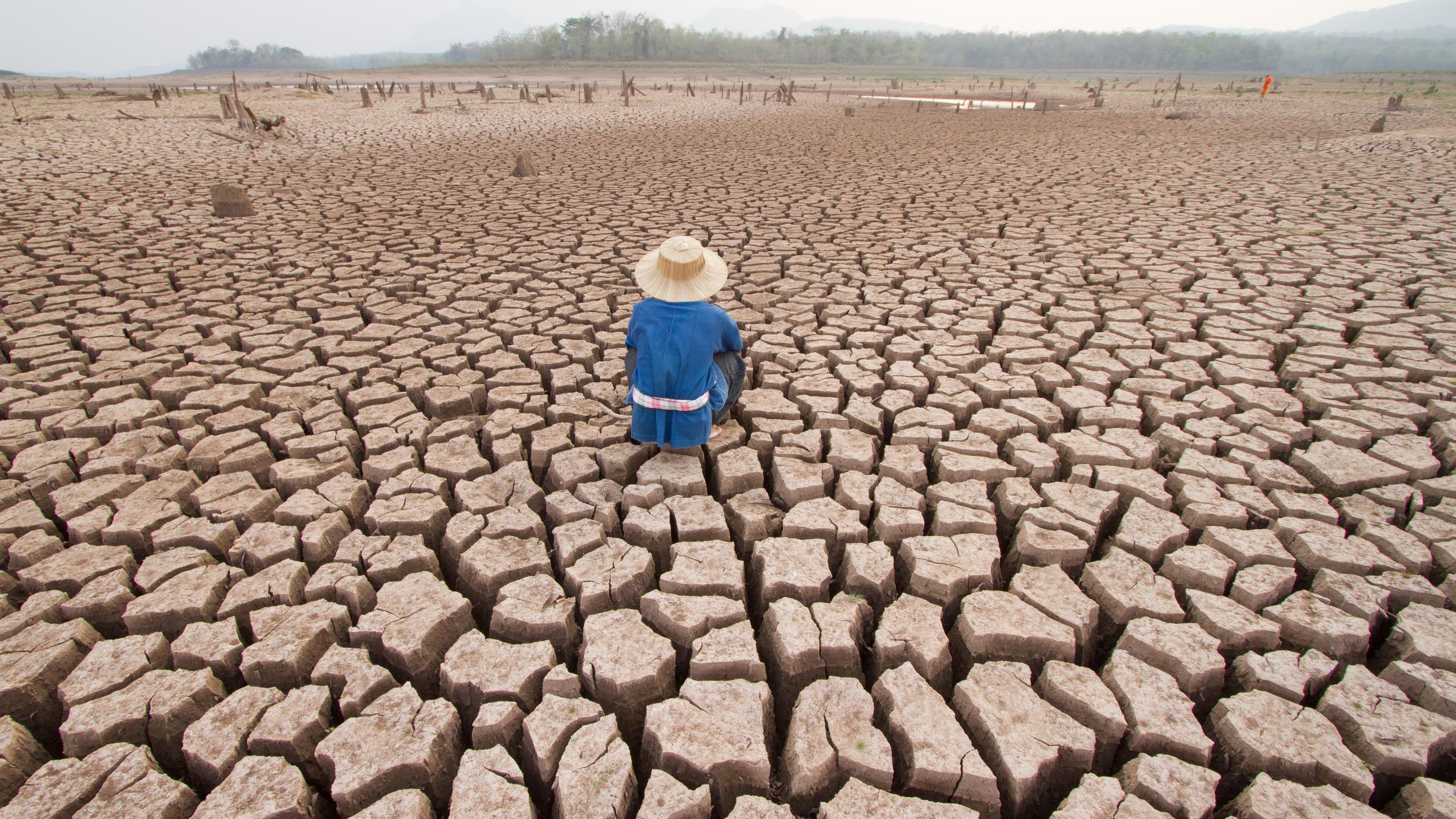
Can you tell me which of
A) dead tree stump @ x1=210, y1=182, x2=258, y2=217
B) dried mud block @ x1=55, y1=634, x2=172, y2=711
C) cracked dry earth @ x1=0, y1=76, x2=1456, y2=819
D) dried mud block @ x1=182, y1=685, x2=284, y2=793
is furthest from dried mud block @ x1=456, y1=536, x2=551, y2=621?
dead tree stump @ x1=210, y1=182, x2=258, y2=217

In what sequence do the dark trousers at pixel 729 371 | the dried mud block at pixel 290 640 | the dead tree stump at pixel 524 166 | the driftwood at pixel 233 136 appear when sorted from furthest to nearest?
1. the driftwood at pixel 233 136
2. the dead tree stump at pixel 524 166
3. the dark trousers at pixel 729 371
4. the dried mud block at pixel 290 640

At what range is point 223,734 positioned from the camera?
1.67m

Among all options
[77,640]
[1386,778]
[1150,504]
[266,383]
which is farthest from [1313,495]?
[266,383]

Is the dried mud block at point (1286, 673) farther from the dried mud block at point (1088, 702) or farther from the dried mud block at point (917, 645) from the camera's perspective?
the dried mud block at point (917, 645)

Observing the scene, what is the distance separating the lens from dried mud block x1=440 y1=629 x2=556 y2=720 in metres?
1.79

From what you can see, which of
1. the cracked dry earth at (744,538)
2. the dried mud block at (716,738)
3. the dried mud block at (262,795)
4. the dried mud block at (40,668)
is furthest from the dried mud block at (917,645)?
the dried mud block at (40,668)

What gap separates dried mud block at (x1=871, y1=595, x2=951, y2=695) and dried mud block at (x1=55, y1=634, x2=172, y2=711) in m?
2.00

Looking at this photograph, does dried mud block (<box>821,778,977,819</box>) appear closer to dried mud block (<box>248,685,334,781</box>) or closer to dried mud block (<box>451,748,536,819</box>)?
dried mud block (<box>451,748,536,819</box>)

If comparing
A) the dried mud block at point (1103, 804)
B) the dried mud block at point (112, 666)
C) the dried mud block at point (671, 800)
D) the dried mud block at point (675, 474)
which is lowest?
the dried mud block at point (1103, 804)

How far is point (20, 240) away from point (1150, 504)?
25.7 ft

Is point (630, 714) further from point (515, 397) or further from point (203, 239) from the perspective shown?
point (203, 239)

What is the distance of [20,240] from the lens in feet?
17.5

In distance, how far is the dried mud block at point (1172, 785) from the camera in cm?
152

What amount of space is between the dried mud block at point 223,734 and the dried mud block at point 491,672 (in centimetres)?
43
